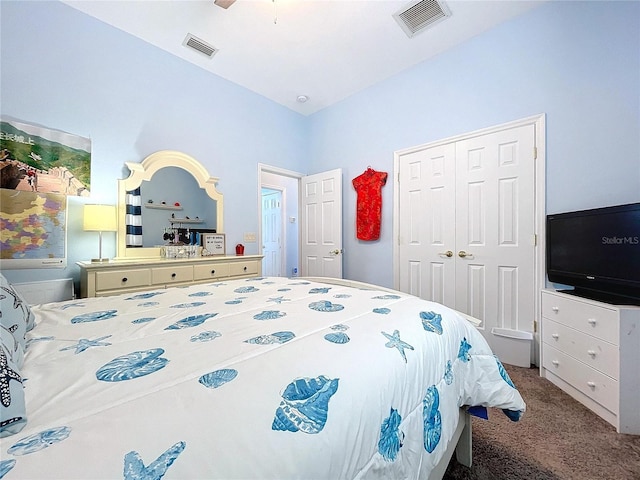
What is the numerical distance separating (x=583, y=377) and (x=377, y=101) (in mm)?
3230

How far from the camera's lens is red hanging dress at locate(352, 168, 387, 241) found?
3.38 meters

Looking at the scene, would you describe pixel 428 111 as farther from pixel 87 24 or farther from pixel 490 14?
pixel 87 24

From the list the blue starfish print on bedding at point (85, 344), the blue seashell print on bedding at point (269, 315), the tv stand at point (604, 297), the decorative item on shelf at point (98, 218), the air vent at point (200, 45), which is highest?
the air vent at point (200, 45)

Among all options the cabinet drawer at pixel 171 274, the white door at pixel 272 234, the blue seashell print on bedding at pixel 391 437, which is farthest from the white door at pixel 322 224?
the blue seashell print on bedding at pixel 391 437

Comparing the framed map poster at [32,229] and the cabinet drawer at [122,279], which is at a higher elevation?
the framed map poster at [32,229]

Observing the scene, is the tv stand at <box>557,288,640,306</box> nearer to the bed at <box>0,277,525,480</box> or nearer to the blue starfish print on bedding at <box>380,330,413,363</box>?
the bed at <box>0,277,525,480</box>

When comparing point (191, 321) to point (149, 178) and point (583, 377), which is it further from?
point (583, 377)

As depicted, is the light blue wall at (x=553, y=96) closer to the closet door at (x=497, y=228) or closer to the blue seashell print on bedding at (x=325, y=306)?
the closet door at (x=497, y=228)

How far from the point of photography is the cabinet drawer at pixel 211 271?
2.62 m

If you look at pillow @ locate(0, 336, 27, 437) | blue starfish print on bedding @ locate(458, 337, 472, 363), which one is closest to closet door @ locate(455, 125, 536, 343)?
blue starfish print on bedding @ locate(458, 337, 472, 363)

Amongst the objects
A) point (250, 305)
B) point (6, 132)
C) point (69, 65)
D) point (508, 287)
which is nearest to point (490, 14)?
point (508, 287)

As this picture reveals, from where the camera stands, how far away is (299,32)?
8.32 ft

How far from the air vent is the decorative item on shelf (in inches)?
69.4

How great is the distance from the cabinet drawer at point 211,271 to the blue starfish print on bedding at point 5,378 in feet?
6.94
